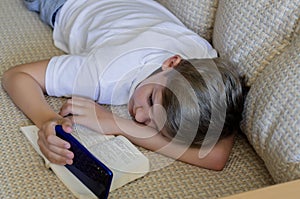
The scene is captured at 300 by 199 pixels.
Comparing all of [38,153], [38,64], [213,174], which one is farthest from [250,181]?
[38,64]

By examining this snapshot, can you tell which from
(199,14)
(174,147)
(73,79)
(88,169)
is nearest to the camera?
(88,169)

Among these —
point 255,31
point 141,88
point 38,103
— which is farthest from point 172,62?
point 38,103

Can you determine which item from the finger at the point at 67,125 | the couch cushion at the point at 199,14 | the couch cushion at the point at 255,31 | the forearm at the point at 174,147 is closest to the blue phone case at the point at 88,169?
the finger at the point at 67,125

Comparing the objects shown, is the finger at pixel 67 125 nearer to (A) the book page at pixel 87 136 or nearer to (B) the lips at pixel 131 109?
(A) the book page at pixel 87 136

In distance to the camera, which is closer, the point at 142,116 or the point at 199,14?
the point at 142,116

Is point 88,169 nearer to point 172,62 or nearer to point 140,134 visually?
point 140,134

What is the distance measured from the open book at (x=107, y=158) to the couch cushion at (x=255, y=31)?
0.31m

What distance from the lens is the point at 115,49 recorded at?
1201 millimetres

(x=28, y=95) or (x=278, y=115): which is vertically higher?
(x=278, y=115)

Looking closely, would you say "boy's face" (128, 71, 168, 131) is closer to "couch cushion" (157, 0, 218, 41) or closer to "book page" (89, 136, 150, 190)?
"book page" (89, 136, 150, 190)

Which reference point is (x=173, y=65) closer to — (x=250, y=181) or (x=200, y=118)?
(x=200, y=118)

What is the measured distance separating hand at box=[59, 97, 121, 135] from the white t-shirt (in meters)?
0.04

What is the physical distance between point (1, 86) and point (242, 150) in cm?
60

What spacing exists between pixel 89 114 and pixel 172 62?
223 mm
